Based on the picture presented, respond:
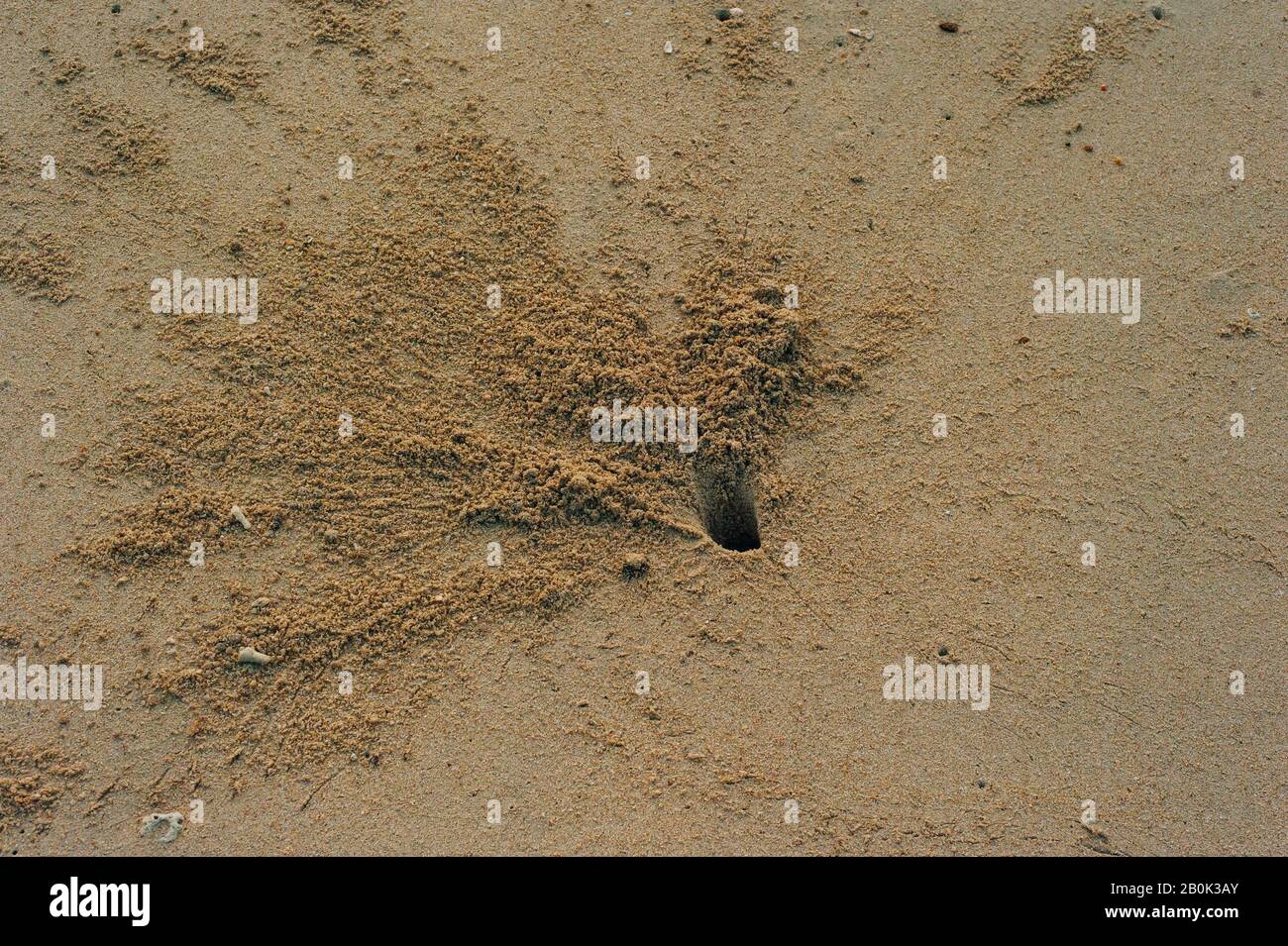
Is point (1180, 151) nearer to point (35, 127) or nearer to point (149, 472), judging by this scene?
point (149, 472)

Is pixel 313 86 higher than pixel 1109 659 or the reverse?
higher

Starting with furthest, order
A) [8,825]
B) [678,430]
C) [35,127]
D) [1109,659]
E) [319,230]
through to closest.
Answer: [35,127], [319,230], [678,430], [1109,659], [8,825]

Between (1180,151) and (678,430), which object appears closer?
(678,430)

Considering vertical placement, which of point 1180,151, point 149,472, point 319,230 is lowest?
point 149,472

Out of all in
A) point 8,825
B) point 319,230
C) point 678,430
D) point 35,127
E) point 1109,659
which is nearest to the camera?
A: point 8,825

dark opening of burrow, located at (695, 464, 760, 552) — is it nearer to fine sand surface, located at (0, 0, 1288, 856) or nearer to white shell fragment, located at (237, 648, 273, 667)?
fine sand surface, located at (0, 0, 1288, 856)

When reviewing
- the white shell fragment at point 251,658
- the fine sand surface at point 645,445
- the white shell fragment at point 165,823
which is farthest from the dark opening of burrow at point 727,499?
the white shell fragment at point 165,823

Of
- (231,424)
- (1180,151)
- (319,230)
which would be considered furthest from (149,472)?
(1180,151)
